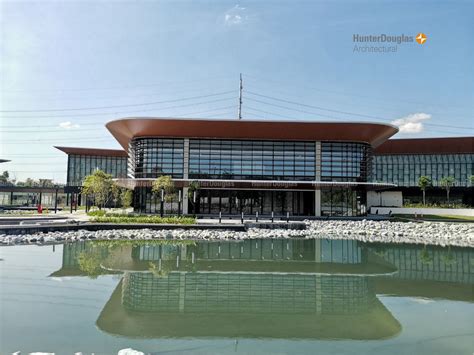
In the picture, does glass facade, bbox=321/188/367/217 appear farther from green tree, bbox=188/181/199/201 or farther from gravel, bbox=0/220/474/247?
green tree, bbox=188/181/199/201

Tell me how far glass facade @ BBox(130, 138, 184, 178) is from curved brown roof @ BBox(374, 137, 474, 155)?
3307 cm

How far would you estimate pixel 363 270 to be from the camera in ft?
41.3

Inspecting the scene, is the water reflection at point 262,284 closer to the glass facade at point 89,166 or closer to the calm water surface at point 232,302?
the calm water surface at point 232,302

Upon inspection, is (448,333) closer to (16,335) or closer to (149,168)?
(16,335)

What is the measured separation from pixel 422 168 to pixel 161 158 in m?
40.0

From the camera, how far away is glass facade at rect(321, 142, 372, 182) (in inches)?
1236

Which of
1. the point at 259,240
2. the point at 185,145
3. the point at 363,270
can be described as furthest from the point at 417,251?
the point at 185,145

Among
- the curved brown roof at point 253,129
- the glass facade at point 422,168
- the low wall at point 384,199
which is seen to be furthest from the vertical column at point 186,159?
the glass facade at point 422,168

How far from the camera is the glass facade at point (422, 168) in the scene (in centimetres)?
5103

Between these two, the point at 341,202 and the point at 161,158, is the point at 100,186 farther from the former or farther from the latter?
the point at 341,202

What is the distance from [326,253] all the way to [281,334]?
32.0 feet

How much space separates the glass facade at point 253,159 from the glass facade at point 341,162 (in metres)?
1.06

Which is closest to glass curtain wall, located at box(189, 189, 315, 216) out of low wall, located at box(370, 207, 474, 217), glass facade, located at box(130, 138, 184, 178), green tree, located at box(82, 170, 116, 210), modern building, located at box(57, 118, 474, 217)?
modern building, located at box(57, 118, 474, 217)

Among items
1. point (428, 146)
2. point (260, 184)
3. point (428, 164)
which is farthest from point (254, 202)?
point (428, 164)
